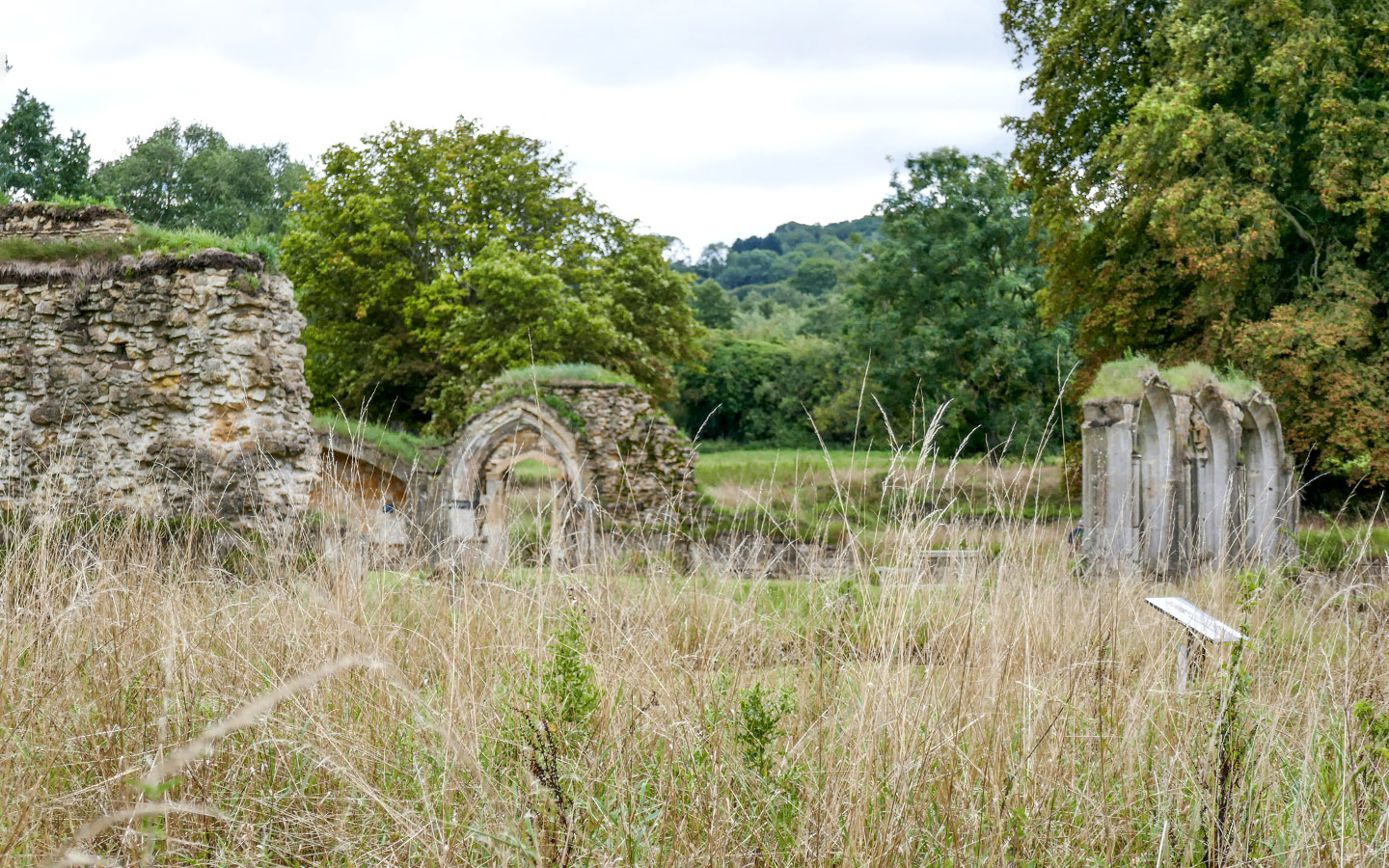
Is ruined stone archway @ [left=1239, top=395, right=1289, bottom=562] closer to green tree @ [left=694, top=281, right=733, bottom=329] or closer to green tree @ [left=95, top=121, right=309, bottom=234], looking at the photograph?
green tree @ [left=95, top=121, right=309, bottom=234]

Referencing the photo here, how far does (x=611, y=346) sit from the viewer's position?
26375 mm

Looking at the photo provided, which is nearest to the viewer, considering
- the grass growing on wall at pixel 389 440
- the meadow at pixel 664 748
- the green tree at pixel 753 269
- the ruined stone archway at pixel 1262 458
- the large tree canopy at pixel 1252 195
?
the meadow at pixel 664 748

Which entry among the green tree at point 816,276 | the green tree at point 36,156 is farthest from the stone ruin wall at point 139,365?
the green tree at point 816,276

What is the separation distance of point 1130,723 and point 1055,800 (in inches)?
15.3

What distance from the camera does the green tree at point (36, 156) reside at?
2939 cm

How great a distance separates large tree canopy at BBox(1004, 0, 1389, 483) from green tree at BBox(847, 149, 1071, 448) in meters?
7.42

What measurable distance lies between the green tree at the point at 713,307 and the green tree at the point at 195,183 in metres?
22.2

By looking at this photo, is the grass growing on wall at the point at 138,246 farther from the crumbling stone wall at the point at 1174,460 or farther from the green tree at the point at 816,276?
the green tree at the point at 816,276

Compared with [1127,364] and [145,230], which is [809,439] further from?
[145,230]

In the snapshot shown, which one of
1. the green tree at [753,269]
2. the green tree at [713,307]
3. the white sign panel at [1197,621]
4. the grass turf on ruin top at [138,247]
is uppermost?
the green tree at [753,269]

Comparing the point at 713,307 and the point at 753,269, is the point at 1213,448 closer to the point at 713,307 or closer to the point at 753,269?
the point at 713,307

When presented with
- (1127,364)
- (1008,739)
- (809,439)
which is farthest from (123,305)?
(809,439)

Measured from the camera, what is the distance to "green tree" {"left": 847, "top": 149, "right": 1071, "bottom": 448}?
26.0 metres

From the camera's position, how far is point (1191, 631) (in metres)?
3.14
